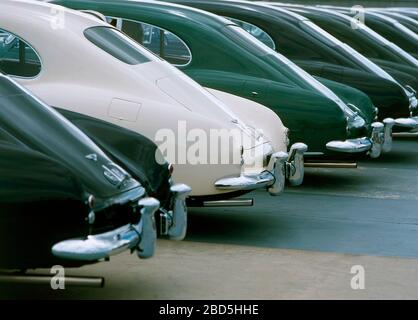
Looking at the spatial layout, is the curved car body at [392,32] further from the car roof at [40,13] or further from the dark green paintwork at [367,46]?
the car roof at [40,13]

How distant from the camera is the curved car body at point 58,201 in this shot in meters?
5.93

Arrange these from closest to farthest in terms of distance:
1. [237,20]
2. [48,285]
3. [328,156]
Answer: [48,285] < [328,156] < [237,20]

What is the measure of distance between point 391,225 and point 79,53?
118 inches

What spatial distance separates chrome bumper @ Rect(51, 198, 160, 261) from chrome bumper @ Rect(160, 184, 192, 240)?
1.98 ft

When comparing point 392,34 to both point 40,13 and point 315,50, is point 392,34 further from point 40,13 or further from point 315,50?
point 40,13

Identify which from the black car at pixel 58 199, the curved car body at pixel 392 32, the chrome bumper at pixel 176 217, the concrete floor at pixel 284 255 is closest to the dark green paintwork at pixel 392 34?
the curved car body at pixel 392 32

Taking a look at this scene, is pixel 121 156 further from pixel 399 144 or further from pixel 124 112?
pixel 399 144

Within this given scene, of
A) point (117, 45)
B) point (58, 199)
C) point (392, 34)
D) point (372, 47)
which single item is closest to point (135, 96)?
point (117, 45)

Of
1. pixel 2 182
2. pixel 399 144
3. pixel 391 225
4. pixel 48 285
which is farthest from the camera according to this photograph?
pixel 399 144

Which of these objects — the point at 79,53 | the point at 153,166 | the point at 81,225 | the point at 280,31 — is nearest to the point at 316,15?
the point at 280,31

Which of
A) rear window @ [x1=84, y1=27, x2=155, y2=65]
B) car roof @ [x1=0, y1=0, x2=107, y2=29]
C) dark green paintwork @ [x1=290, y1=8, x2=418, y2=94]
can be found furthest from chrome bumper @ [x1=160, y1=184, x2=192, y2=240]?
dark green paintwork @ [x1=290, y1=8, x2=418, y2=94]

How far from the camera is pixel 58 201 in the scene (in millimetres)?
5977

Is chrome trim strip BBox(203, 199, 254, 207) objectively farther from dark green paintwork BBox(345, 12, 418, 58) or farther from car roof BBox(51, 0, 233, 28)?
dark green paintwork BBox(345, 12, 418, 58)

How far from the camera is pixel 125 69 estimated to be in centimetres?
880
